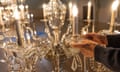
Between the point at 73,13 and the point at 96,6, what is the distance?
74 cm

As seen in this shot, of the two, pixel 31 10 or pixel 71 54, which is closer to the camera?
pixel 71 54

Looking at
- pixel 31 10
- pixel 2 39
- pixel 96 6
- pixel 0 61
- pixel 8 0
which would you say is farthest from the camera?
pixel 0 61

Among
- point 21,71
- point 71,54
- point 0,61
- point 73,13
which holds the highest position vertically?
point 73,13

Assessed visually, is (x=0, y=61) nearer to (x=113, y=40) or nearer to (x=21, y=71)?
(x=21, y=71)

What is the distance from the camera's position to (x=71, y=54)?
725 millimetres

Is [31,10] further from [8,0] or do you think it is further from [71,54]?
[71,54]

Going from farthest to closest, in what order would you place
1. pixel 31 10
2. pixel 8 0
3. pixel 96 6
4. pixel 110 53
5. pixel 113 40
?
pixel 96 6, pixel 31 10, pixel 8 0, pixel 113 40, pixel 110 53

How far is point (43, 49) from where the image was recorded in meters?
0.72

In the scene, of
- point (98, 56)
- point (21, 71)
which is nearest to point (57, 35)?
point (98, 56)

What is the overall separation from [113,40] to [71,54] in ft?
0.53

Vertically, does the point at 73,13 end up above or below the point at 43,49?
above

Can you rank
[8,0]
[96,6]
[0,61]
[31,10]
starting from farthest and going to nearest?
[0,61] → [96,6] → [31,10] → [8,0]

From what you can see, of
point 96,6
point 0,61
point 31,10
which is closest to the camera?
point 31,10

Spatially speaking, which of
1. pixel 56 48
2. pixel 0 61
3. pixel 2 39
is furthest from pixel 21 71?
pixel 0 61
